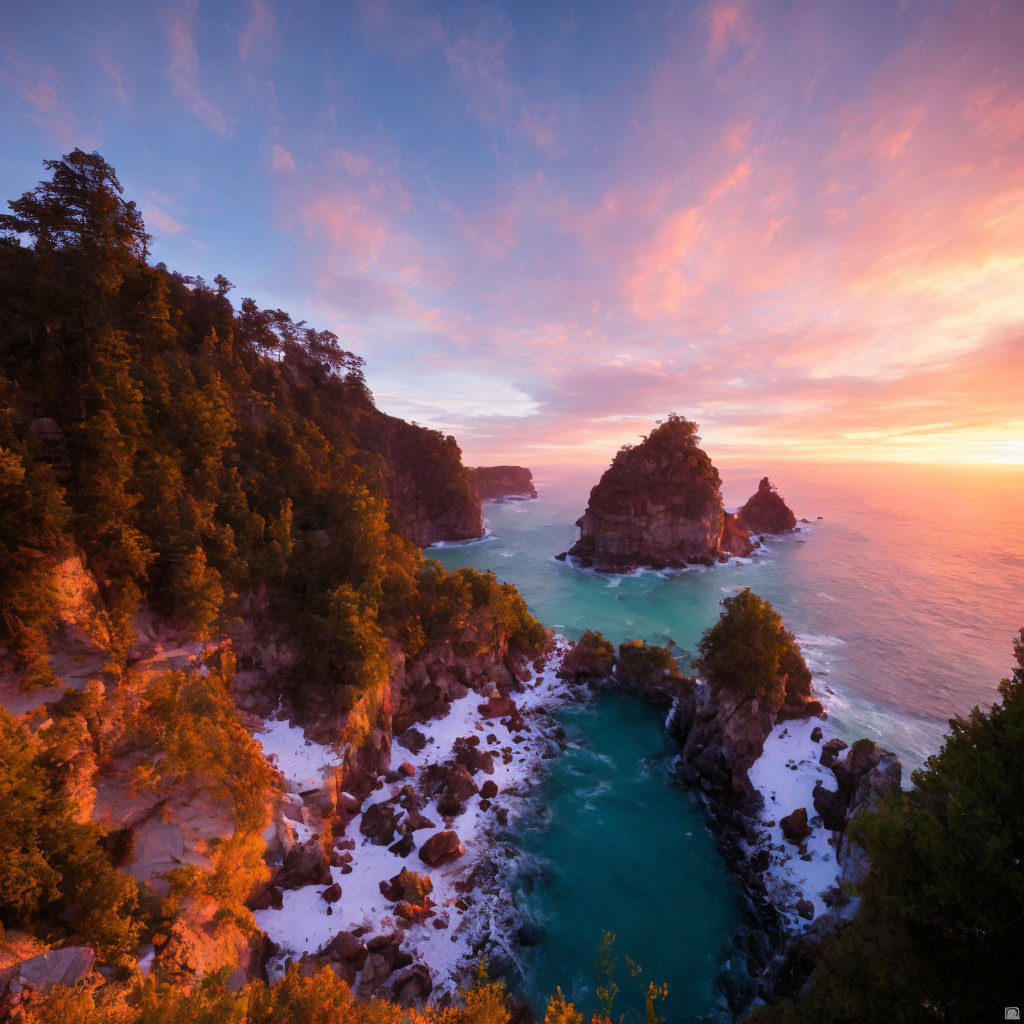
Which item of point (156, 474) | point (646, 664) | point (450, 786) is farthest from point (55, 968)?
point (646, 664)

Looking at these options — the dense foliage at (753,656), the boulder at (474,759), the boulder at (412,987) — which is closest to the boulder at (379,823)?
the boulder at (474,759)

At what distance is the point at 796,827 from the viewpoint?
29156 mm

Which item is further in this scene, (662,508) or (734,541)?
(734,541)

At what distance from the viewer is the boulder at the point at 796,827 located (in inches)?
1142

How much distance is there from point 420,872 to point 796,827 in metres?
25.3

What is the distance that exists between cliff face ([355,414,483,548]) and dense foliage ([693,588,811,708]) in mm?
82392

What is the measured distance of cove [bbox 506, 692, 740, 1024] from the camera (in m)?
22.9

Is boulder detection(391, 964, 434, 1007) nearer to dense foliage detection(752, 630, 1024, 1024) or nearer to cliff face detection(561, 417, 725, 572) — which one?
dense foliage detection(752, 630, 1024, 1024)

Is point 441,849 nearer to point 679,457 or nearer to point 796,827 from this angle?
point 796,827

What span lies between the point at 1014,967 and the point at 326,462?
5158cm

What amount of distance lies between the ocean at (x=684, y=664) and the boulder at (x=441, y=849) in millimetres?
4396

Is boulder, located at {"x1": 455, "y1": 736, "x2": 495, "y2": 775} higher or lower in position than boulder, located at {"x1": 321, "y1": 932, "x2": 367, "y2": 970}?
higher

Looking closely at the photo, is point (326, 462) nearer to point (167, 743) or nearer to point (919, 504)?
point (167, 743)

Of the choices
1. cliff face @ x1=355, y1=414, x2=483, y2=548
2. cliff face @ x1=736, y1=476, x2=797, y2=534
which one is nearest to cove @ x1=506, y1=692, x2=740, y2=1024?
cliff face @ x1=355, y1=414, x2=483, y2=548
